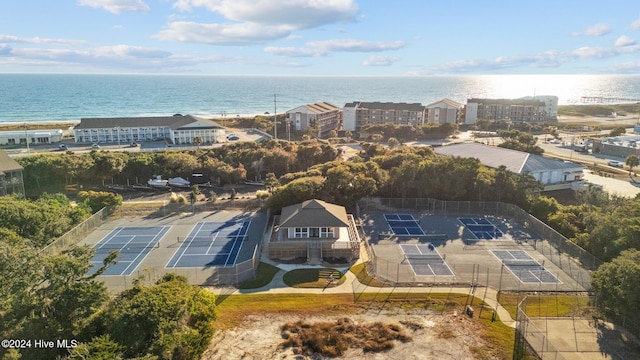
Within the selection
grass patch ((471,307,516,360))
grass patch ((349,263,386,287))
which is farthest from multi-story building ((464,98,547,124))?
grass patch ((471,307,516,360))

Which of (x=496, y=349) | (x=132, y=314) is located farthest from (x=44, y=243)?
(x=496, y=349)

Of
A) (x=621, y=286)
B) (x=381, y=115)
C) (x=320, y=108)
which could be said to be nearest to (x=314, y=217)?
(x=621, y=286)

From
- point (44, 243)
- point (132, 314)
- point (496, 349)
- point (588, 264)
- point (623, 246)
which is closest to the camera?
point (132, 314)

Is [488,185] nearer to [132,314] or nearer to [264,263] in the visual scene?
[264,263]

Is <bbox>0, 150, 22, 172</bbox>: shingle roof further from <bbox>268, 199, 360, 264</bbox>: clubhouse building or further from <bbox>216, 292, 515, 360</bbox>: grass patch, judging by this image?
<bbox>216, 292, 515, 360</bbox>: grass patch

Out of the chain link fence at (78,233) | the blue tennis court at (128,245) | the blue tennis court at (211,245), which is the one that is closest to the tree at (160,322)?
the blue tennis court at (211,245)

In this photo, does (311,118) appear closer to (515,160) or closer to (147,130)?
(147,130)
